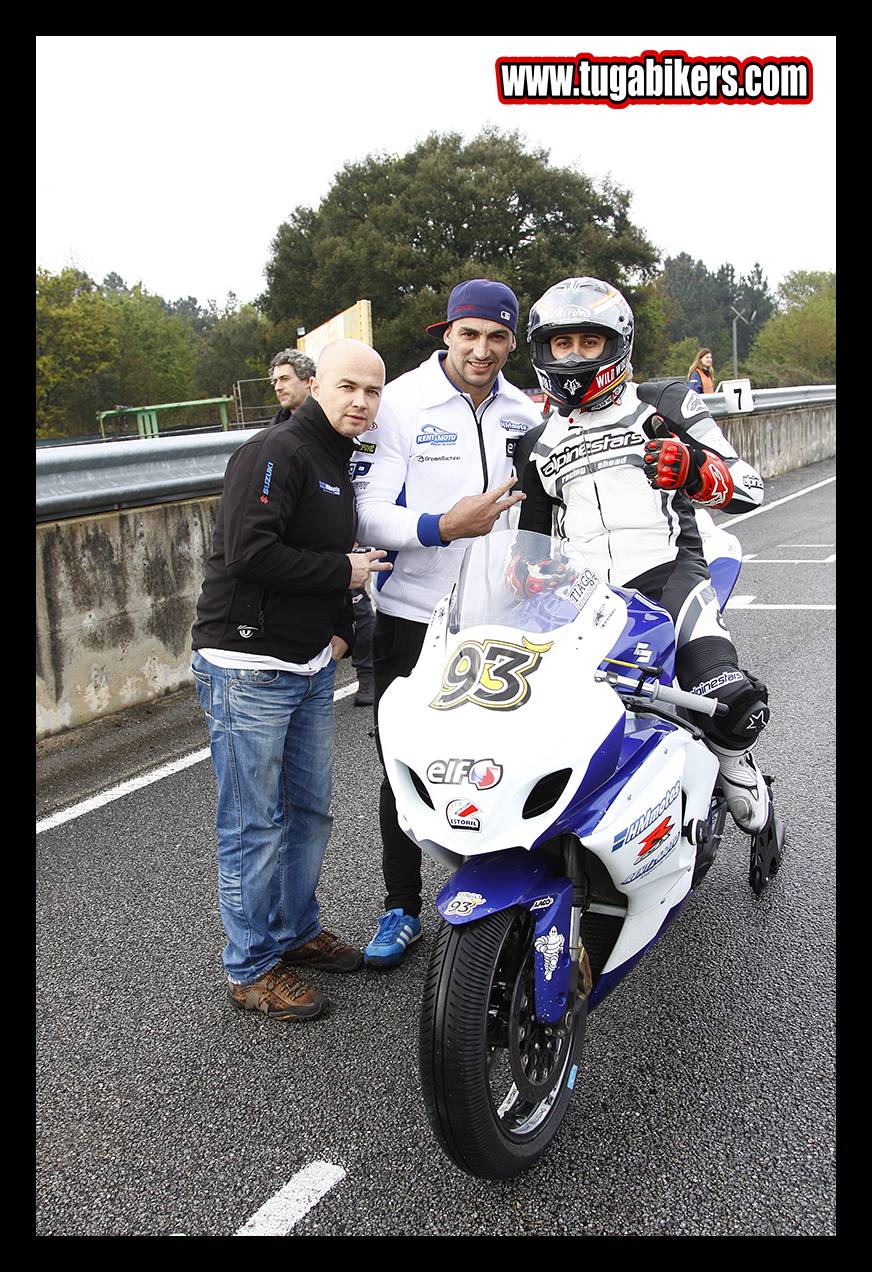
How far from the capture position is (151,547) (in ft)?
21.0

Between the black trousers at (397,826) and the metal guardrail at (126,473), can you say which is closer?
the black trousers at (397,826)

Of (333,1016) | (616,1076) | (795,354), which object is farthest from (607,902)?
(795,354)

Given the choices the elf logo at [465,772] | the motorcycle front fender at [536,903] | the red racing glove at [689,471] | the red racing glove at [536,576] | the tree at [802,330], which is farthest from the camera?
the tree at [802,330]

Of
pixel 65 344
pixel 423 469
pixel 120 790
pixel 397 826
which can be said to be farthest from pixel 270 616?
pixel 65 344

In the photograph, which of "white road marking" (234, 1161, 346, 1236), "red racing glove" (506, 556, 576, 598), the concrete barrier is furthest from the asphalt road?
the concrete barrier

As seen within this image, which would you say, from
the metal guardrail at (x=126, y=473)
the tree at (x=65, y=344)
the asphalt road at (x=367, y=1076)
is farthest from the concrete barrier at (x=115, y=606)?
the tree at (x=65, y=344)

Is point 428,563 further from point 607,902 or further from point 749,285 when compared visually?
point 749,285

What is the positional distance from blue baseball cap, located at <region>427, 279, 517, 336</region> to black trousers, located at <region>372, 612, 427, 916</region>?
1.07m

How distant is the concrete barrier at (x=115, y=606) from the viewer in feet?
18.6

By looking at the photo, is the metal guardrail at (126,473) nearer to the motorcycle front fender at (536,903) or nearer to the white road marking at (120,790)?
→ the white road marking at (120,790)

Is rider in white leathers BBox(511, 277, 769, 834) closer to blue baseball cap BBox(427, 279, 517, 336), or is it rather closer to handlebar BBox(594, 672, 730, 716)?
blue baseball cap BBox(427, 279, 517, 336)

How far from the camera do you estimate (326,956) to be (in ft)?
10.9

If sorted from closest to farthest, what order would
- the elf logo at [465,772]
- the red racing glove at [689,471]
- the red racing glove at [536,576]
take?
the elf logo at [465,772] → the red racing glove at [536,576] → the red racing glove at [689,471]

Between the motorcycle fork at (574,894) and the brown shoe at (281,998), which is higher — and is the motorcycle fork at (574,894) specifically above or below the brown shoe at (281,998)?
above
